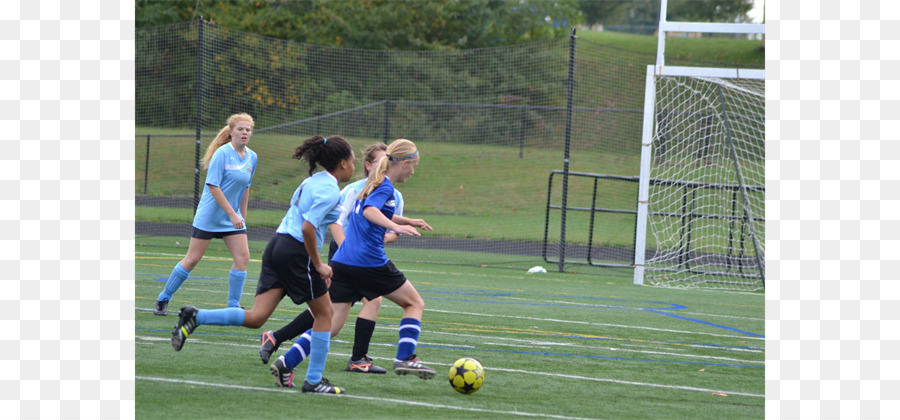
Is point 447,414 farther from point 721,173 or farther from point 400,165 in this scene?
point 721,173

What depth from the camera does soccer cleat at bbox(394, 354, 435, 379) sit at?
5.80 metres

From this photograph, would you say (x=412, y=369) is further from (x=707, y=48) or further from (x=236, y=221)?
(x=707, y=48)

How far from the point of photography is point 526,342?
7793 mm

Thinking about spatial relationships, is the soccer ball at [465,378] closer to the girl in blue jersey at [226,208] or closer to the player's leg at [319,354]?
the player's leg at [319,354]

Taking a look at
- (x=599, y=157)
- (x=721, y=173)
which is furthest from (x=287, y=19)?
(x=721, y=173)

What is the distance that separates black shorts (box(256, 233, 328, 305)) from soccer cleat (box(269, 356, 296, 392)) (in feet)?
1.31

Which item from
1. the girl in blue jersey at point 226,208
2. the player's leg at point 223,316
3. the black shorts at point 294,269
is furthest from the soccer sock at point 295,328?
the girl in blue jersey at point 226,208

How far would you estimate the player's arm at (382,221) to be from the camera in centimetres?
573

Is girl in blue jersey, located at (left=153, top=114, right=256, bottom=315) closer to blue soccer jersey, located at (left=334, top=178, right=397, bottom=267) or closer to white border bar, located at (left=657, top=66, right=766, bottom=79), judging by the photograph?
blue soccer jersey, located at (left=334, top=178, right=397, bottom=267)

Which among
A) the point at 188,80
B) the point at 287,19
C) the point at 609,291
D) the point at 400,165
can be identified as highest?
the point at 287,19

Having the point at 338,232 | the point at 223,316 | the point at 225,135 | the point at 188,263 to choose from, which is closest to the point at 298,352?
the point at 223,316

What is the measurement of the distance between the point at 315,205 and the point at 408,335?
127 cm

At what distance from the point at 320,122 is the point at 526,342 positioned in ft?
59.7

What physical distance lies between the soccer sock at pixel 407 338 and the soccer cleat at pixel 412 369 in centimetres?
4
